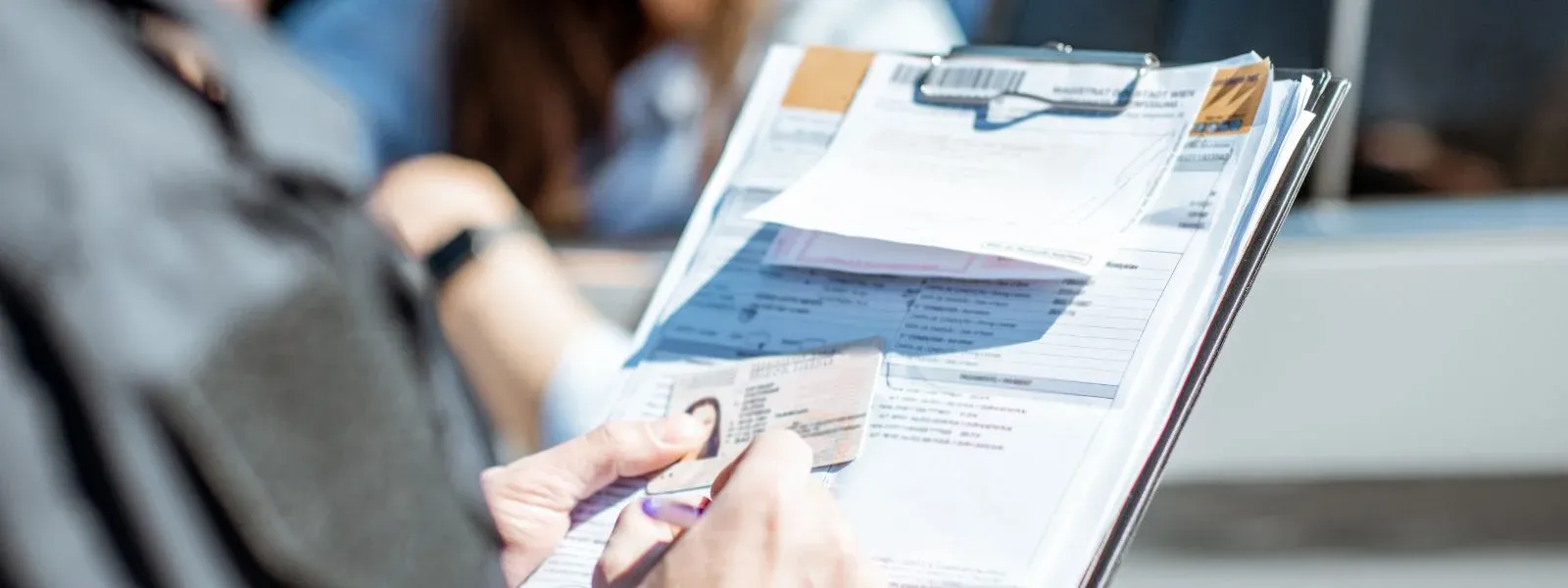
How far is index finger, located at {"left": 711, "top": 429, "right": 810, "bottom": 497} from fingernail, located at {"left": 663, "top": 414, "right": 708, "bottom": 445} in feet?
0.23

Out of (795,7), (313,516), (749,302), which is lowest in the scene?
(313,516)

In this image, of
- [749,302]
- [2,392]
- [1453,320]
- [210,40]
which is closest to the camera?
[2,392]

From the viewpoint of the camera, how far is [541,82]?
7.36ft

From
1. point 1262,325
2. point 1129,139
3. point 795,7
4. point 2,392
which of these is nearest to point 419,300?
point 2,392

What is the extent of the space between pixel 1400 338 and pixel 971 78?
2.62 feet

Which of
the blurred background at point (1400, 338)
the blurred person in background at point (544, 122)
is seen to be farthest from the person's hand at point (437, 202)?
the blurred background at point (1400, 338)

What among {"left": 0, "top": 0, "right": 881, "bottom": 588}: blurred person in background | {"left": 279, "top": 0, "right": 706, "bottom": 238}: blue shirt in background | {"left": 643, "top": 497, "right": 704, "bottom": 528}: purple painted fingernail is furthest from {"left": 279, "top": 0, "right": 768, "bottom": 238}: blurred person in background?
{"left": 0, "top": 0, "right": 881, "bottom": 588}: blurred person in background

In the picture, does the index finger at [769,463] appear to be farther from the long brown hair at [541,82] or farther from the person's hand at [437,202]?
the long brown hair at [541,82]

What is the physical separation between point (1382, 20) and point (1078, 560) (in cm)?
108

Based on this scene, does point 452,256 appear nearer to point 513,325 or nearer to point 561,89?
point 513,325

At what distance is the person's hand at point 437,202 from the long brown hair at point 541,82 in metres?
0.26

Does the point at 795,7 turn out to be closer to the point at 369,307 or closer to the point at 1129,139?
the point at 1129,139

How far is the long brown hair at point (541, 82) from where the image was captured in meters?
2.20

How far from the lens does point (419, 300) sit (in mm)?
656
